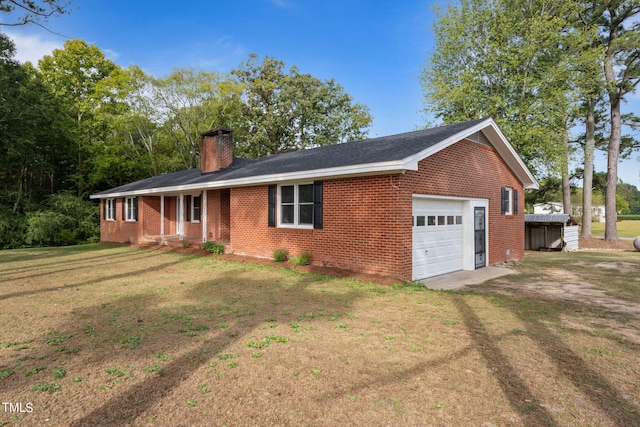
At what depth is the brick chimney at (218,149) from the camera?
1580 centimetres

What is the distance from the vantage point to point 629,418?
112 inches

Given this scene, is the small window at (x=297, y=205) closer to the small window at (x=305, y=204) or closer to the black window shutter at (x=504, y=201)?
the small window at (x=305, y=204)

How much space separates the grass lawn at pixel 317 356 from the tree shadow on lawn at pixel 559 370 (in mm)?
18

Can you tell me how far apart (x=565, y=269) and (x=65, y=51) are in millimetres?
35213

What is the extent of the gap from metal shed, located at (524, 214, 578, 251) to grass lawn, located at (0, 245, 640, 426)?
11.1 m

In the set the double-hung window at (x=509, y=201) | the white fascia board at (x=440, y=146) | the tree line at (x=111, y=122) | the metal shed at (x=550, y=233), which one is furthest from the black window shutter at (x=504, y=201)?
the tree line at (x=111, y=122)

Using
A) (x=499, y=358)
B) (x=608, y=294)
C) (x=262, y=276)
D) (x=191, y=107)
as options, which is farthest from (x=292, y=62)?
(x=499, y=358)

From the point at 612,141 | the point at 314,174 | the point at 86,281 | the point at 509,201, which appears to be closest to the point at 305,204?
the point at 314,174

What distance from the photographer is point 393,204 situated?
8.25m

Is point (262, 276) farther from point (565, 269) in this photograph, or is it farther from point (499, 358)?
point (565, 269)

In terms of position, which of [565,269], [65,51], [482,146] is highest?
[65,51]

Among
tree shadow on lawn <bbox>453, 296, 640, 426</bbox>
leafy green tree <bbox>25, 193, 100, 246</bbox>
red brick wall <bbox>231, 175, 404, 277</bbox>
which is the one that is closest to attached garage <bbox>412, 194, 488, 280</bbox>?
red brick wall <bbox>231, 175, 404, 277</bbox>

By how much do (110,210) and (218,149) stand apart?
9029 mm

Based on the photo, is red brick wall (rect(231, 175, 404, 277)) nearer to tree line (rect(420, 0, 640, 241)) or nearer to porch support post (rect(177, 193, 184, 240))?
porch support post (rect(177, 193, 184, 240))
